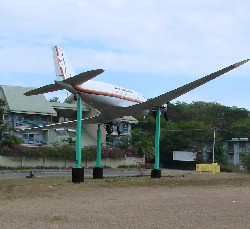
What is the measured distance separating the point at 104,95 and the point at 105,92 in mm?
209

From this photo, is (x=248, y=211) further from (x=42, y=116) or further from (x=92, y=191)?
(x=42, y=116)

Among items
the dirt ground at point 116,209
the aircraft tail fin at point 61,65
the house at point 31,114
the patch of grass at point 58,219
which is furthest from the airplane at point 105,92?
the house at point 31,114

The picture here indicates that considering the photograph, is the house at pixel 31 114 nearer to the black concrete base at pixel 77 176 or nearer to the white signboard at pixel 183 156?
the white signboard at pixel 183 156

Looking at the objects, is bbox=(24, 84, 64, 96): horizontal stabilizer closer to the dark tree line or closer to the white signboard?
the dark tree line

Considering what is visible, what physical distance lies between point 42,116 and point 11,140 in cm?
890

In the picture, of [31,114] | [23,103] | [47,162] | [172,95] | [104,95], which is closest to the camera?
[104,95]

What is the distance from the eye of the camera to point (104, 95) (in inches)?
1030

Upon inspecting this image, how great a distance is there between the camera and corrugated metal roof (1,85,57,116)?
53.2 meters

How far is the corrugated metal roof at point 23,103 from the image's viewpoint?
53.2 metres

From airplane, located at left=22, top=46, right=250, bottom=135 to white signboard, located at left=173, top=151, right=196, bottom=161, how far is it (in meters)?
36.7

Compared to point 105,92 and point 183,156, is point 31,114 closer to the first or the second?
point 183,156

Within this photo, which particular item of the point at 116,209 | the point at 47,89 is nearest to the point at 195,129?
the point at 47,89

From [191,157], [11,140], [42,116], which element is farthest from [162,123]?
[11,140]

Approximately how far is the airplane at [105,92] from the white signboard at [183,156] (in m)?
36.7
